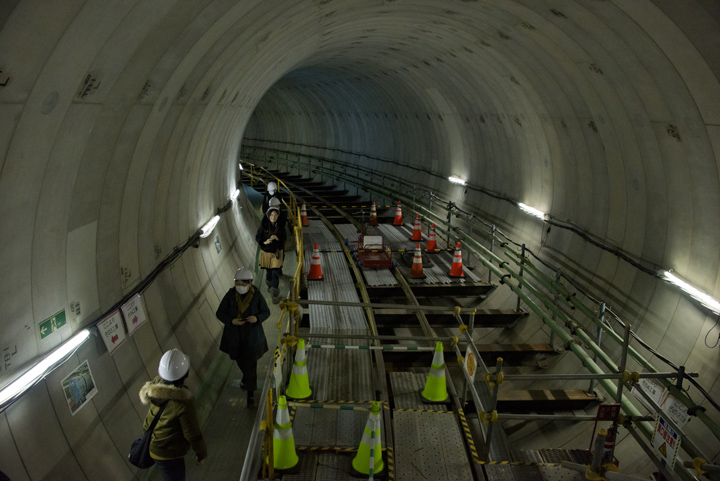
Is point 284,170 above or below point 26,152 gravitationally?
below

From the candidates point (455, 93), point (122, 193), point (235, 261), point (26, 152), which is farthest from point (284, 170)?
point (26, 152)

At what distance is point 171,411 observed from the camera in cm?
485

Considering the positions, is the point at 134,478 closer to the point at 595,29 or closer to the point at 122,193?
the point at 122,193

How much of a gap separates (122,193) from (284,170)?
1072 inches

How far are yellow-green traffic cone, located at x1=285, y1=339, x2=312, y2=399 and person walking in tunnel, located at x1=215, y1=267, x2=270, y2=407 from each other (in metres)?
0.60

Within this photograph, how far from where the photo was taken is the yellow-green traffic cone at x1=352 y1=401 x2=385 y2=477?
529cm

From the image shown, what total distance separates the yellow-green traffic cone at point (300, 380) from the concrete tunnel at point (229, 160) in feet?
5.33

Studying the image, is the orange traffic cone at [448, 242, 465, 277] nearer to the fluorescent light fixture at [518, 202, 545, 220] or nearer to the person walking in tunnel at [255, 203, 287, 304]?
the fluorescent light fixture at [518, 202, 545, 220]

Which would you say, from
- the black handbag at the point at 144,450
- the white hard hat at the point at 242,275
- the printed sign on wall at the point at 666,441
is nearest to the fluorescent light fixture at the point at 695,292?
the printed sign on wall at the point at 666,441

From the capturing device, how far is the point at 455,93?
624 inches

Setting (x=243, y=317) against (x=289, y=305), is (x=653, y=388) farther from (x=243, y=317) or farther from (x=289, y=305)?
(x=243, y=317)

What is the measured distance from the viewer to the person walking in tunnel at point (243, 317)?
7062 millimetres

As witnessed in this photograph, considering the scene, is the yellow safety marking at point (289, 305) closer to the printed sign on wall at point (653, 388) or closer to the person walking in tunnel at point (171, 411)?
Result: the person walking in tunnel at point (171, 411)

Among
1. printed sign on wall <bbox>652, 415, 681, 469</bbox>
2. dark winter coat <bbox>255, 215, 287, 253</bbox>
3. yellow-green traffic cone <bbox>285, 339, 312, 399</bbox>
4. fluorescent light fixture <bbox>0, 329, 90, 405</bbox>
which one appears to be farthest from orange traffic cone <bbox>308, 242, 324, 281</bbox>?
printed sign on wall <bbox>652, 415, 681, 469</bbox>
